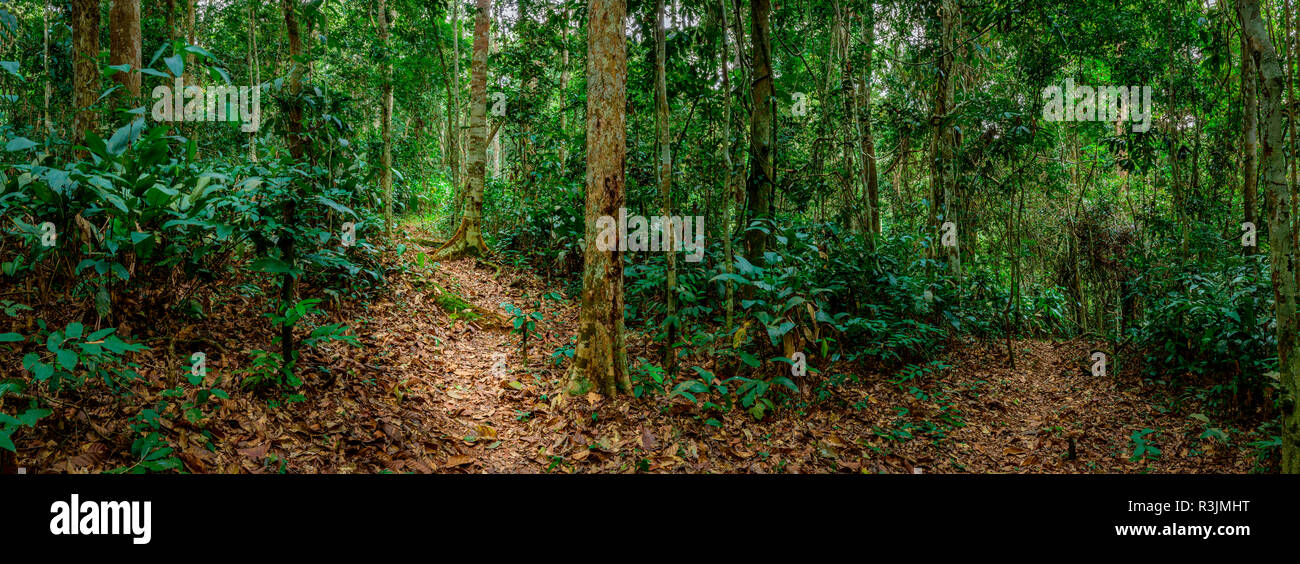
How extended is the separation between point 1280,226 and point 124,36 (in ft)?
34.1

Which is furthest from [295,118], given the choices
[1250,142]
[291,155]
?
[1250,142]

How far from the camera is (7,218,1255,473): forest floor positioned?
3.57 m

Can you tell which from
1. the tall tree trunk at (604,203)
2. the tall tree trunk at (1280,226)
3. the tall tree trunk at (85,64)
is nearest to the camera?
the tall tree trunk at (1280,226)

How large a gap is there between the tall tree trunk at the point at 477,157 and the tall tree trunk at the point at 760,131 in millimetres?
4958

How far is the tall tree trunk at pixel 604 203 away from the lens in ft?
16.4

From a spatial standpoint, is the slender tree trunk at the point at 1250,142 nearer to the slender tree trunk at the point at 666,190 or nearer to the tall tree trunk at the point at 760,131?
the tall tree trunk at the point at 760,131

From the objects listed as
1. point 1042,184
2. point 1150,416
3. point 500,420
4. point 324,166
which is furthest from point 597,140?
point 1042,184

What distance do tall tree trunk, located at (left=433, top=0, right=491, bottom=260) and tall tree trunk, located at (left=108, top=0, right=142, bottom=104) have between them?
14.1ft

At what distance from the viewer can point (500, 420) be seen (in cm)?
491

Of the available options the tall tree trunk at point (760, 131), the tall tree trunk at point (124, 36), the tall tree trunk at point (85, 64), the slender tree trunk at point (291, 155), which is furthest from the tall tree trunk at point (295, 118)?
the tall tree trunk at point (760, 131)

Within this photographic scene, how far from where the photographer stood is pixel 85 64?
5.58 meters

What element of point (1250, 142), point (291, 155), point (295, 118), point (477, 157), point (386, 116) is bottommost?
point (291, 155)

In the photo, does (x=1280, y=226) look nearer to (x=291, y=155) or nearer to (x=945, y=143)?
(x=945, y=143)
